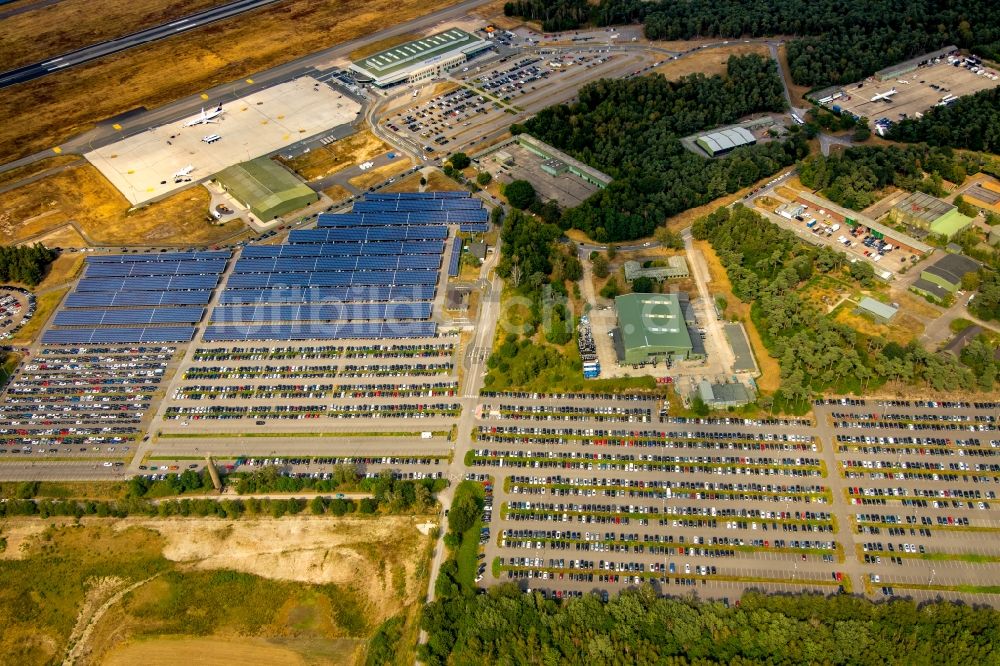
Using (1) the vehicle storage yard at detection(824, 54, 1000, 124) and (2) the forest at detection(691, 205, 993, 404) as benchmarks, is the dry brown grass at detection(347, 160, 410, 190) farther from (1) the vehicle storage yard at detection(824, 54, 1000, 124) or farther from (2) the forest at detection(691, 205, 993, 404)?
(1) the vehicle storage yard at detection(824, 54, 1000, 124)

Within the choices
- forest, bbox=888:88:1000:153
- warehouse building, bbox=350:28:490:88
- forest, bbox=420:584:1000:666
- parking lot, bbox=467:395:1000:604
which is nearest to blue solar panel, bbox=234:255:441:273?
parking lot, bbox=467:395:1000:604

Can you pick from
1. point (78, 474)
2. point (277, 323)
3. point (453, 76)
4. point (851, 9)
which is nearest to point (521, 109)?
point (453, 76)

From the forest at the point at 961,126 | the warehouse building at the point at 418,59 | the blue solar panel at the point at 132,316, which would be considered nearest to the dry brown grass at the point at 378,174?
the warehouse building at the point at 418,59

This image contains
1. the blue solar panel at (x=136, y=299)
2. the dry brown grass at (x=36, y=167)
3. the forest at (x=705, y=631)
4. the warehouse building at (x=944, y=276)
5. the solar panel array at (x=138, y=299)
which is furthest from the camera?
the dry brown grass at (x=36, y=167)

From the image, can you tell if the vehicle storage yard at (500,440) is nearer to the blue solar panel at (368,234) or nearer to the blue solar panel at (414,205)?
the blue solar panel at (368,234)

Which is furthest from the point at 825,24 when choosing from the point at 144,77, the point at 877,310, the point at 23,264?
the point at 23,264
